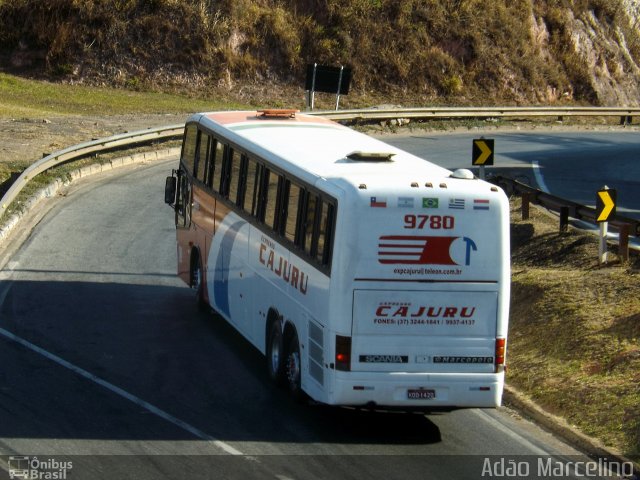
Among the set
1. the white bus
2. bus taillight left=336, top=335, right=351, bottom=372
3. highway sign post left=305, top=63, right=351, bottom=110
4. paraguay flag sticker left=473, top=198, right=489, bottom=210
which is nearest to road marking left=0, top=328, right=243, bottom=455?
the white bus

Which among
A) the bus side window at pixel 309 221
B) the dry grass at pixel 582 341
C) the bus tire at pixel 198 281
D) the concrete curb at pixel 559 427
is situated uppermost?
the bus side window at pixel 309 221

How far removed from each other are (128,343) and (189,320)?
177cm

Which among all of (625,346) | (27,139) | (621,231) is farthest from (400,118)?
(625,346)

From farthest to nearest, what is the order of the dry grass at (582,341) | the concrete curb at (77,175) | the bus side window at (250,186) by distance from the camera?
the concrete curb at (77,175) → the bus side window at (250,186) → the dry grass at (582,341)

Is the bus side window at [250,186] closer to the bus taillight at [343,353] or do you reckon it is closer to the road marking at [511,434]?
the bus taillight at [343,353]

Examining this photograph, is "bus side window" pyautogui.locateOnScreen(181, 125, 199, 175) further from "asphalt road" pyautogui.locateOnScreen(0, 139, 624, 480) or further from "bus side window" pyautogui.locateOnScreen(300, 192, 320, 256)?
"bus side window" pyautogui.locateOnScreen(300, 192, 320, 256)

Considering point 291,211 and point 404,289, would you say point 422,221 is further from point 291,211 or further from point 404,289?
point 291,211

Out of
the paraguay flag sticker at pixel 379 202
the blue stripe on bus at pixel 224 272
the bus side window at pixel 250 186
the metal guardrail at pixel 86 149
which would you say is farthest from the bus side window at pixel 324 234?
the metal guardrail at pixel 86 149

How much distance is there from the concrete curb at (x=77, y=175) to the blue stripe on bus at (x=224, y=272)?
6700mm

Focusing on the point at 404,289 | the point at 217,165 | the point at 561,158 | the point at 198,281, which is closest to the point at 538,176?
the point at 561,158

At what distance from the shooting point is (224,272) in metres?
16.4

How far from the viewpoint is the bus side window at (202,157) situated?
1764 cm

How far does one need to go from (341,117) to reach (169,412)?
27.8m

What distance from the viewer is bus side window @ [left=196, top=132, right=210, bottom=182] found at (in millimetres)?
17641
